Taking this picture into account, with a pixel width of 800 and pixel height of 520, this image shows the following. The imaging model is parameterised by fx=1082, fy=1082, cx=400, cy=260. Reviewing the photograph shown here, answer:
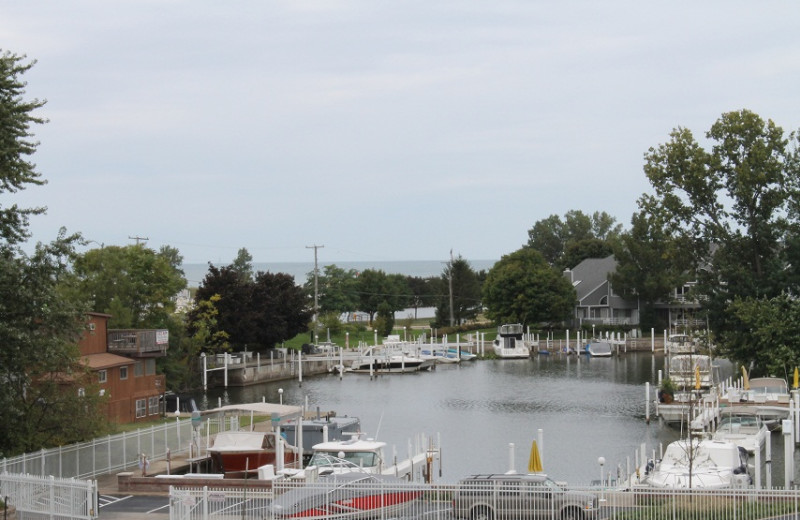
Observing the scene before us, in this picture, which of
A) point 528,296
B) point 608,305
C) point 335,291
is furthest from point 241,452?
→ point 335,291

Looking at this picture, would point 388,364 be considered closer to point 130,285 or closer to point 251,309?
point 251,309

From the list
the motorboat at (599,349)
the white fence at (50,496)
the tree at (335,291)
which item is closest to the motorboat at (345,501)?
the white fence at (50,496)

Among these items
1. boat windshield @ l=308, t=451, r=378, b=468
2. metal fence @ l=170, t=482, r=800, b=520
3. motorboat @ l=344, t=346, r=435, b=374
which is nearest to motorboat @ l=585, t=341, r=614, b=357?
motorboat @ l=344, t=346, r=435, b=374

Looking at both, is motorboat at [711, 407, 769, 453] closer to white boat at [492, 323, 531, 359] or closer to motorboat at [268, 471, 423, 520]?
motorboat at [268, 471, 423, 520]

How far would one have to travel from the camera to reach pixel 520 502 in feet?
84.6

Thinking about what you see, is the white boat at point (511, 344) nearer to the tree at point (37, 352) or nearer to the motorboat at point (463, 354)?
the motorboat at point (463, 354)

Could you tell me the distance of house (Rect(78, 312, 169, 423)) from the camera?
56.7 metres

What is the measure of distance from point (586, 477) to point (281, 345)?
227 ft

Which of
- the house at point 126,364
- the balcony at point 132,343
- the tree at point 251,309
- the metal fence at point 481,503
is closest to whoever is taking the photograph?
the metal fence at point 481,503

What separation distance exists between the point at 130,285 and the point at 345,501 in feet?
166

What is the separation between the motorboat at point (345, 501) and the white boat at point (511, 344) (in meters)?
79.6

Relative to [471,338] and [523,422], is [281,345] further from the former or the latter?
[523,422]

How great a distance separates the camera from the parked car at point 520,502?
83.7 ft

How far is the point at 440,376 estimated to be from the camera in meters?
92.4
